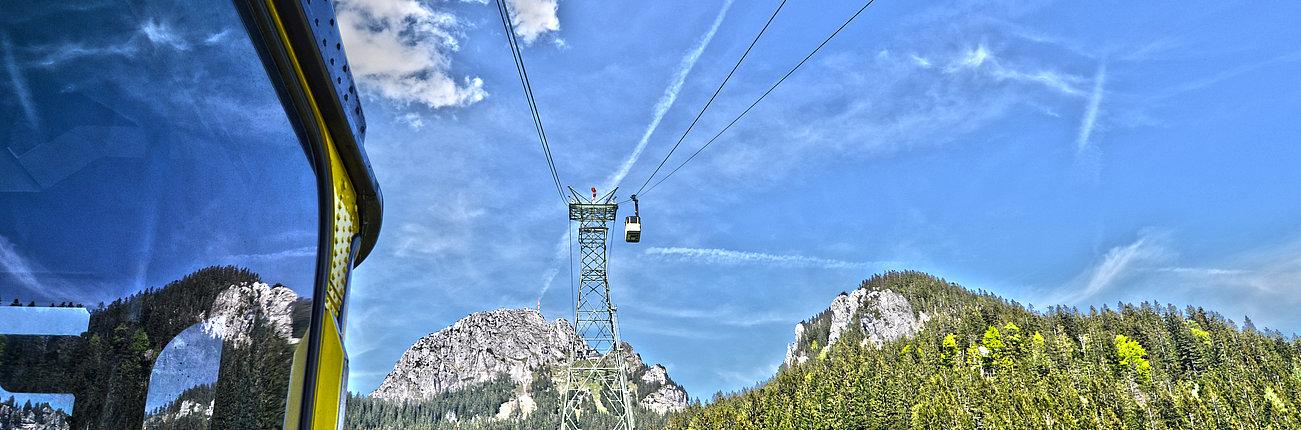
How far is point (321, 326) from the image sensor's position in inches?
100

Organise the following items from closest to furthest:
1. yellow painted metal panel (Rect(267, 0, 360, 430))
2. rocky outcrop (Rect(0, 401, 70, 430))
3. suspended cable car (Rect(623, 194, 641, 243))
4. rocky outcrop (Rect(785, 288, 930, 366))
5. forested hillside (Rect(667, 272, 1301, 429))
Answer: rocky outcrop (Rect(0, 401, 70, 430))
yellow painted metal panel (Rect(267, 0, 360, 430))
suspended cable car (Rect(623, 194, 641, 243))
forested hillside (Rect(667, 272, 1301, 429))
rocky outcrop (Rect(785, 288, 930, 366))

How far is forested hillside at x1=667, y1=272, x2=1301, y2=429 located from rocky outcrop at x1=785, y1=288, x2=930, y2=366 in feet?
67.7

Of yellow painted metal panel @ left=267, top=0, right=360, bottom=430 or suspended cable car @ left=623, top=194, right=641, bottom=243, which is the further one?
suspended cable car @ left=623, top=194, right=641, bottom=243

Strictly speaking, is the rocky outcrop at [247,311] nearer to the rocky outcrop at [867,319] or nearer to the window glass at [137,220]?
the window glass at [137,220]

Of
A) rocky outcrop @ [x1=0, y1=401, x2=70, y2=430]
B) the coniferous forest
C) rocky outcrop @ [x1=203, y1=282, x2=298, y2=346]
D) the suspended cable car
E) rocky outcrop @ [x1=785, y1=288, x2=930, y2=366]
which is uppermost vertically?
rocky outcrop @ [x1=785, y1=288, x2=930, y2=366]

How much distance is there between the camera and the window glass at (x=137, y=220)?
133 cm

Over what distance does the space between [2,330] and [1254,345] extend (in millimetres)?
122865

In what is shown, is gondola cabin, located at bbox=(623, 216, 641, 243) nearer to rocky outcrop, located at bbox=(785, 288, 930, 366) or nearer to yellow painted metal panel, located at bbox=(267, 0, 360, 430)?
yellow painted metal panel, located at bbox=(267, 0, 360, 430)

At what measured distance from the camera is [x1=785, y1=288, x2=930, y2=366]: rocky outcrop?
152m

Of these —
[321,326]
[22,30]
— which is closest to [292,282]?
[321,326]

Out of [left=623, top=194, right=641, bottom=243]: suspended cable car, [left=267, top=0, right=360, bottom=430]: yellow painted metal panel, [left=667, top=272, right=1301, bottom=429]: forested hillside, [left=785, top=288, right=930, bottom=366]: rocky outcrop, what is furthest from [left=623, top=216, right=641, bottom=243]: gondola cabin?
[left=785, top=288, right=930, bottom=366]: rocky outcrop

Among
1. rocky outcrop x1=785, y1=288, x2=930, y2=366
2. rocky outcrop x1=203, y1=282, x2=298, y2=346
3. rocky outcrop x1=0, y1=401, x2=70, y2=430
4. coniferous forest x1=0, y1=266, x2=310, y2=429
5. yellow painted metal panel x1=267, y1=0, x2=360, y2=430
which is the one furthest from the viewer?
rocky outcrop x1=785, y1=288, x2=930, y2=366

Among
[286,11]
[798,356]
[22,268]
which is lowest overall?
[22,268]

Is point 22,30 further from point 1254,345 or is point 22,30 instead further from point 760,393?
point 1254,345
